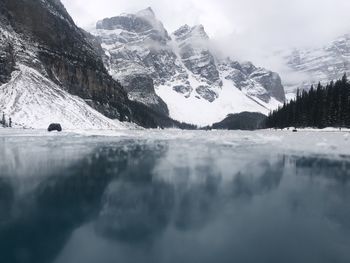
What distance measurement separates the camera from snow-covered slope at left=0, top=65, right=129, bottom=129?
118m

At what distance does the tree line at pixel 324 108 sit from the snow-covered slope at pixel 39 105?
74457mm

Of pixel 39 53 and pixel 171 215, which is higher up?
pixel 39 53

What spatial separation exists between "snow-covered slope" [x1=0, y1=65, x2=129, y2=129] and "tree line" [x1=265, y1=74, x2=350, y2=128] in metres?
74.5

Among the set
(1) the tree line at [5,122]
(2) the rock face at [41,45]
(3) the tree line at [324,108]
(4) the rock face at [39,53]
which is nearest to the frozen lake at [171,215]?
(1) the tree line at [5,122]

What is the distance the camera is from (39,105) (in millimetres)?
127375

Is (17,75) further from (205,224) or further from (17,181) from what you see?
(205,224)

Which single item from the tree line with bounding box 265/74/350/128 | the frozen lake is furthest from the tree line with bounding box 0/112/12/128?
the tree line with bounding box 265/74/350/128

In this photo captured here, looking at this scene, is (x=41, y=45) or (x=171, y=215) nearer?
(x=171, y=215)

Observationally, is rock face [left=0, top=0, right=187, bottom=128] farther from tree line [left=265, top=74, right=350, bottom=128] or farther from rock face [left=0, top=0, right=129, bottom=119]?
tree line [left=265, top=74, right=350, bottom=128]

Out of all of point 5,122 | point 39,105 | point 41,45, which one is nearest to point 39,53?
point 41,45

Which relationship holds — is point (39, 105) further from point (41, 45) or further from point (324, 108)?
point (324, 108)

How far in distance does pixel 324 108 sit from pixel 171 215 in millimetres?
113665

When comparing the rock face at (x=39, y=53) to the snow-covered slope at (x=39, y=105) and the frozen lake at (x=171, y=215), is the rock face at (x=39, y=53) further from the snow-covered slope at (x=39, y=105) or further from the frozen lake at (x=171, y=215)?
the frozen lake at (x=171, y=215)

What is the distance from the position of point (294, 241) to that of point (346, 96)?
113m
